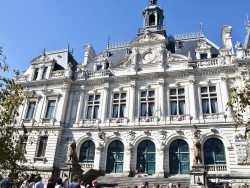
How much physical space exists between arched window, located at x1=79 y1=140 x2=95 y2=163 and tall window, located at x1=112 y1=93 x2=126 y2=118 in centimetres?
359

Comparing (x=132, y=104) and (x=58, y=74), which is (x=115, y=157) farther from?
(x=58, y=74)

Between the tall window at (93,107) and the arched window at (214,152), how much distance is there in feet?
36.0

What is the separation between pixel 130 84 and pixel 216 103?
8.34 m

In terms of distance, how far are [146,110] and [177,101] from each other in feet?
9.94

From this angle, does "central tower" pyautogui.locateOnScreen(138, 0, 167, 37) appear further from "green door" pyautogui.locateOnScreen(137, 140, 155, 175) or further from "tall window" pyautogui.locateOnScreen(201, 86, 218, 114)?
"green door" pyautogui.locateOnScreen(137, 140, 155, 175)

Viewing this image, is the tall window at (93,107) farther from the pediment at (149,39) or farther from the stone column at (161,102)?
the pediment at (149,39)

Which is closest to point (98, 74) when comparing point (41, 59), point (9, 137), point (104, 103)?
point (104, 103)

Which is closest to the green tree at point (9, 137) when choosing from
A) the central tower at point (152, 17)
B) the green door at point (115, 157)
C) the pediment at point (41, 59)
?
the green door at point (115, 157)

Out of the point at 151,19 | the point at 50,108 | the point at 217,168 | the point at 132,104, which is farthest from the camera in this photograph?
the point at 151,19

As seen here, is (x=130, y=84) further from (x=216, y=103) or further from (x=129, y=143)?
(x=216, y=103)

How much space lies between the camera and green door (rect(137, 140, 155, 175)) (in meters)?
20.6

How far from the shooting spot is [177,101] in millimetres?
22156

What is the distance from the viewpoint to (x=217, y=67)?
2175 centimetres

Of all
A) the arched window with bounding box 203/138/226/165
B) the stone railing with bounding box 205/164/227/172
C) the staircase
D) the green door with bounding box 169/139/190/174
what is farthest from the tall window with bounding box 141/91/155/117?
the stone railing with bounding box 205/164/227/172
